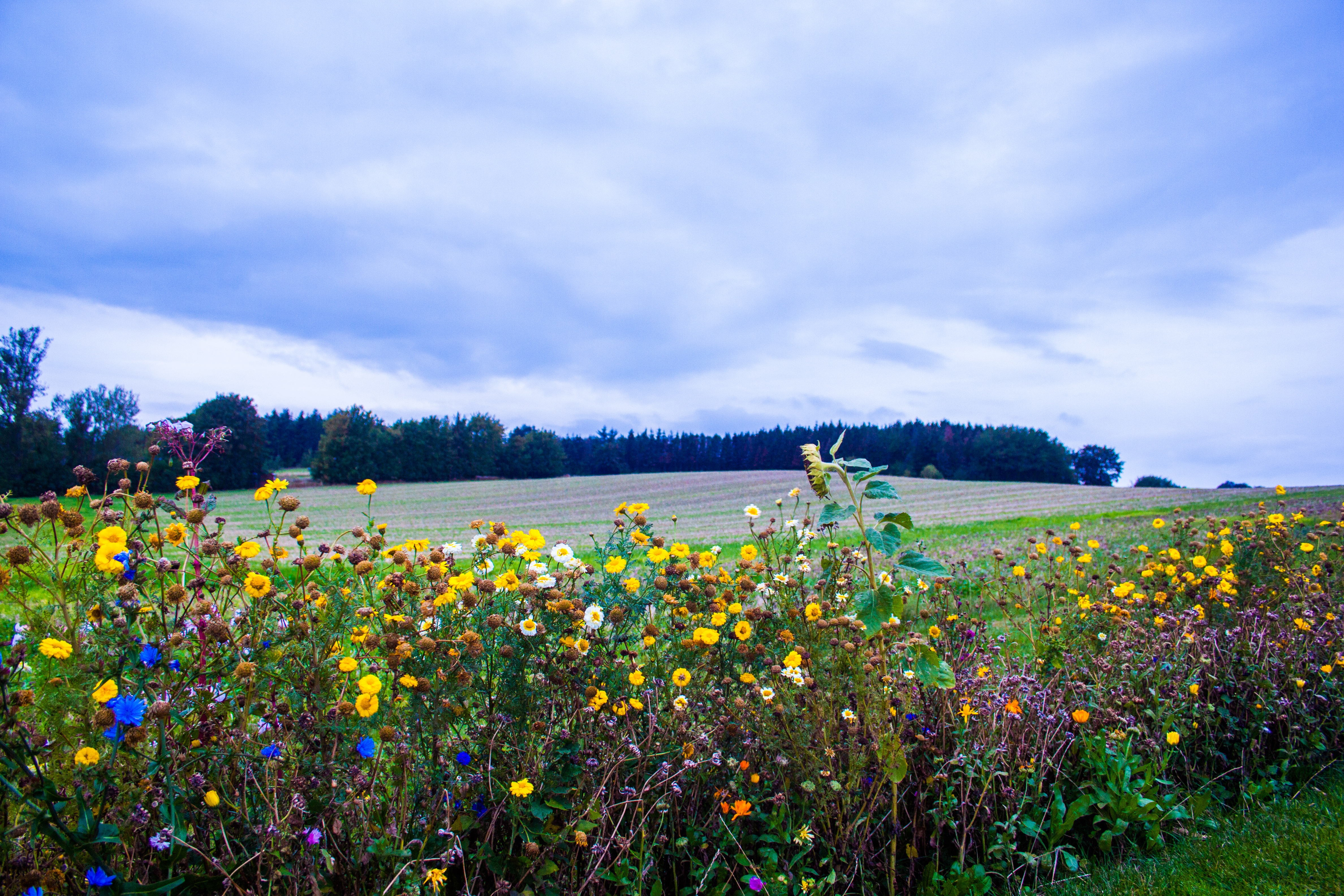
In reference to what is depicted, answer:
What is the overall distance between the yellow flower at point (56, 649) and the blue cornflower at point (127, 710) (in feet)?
0.66

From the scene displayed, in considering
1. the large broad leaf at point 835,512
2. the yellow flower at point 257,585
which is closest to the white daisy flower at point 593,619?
the large broad leaf at point 835,512

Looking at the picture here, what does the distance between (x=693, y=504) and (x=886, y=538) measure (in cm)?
3213

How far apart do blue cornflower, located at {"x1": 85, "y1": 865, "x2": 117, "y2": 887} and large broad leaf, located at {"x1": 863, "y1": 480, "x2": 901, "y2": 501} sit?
214 cm

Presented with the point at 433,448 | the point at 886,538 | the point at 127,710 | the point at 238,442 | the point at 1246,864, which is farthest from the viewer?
the point at 433,448

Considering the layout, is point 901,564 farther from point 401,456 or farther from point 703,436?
point 703,436

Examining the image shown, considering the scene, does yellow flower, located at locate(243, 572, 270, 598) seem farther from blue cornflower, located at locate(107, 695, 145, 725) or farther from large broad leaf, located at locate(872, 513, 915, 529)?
large broad leaf, located at locate(872, 513, 915, 529)

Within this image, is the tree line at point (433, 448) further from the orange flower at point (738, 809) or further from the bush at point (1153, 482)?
the orange flower at point (738, 809)

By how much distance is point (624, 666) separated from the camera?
2428 mm

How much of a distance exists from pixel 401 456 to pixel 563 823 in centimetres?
6355

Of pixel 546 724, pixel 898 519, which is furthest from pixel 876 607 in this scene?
pixel 546 724

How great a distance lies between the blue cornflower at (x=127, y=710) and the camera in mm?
1570

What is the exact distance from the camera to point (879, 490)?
2121 mm

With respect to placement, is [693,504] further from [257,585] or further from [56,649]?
[56,649]

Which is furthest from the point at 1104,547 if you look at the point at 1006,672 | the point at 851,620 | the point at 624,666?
the point at 624,666
